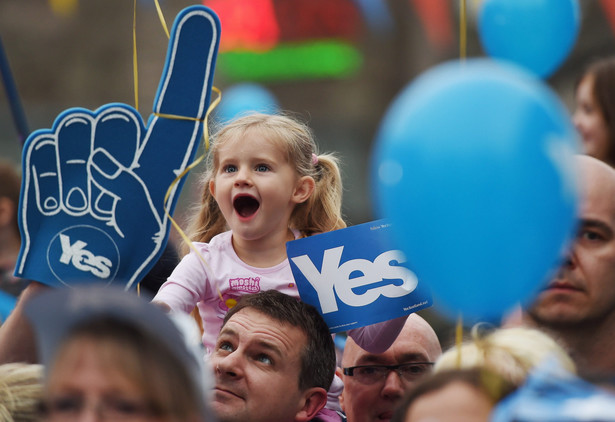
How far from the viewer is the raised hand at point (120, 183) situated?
7.54ft

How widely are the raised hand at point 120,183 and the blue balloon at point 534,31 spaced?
63.7 inches

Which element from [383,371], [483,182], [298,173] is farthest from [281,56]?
[483,182]

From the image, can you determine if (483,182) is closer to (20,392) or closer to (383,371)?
(20,392)

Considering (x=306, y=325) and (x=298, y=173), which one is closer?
(x=306, y=325)

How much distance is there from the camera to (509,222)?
1508 millimetres

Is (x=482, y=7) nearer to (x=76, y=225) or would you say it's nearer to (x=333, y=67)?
(x=76, y=225)

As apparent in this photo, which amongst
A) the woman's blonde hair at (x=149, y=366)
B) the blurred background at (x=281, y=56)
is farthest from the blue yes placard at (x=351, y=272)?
the blurred background at (x=281, y=56)

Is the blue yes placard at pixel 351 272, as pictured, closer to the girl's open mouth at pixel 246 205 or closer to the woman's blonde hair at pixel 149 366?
the girl's open mouth at pixel 246 205

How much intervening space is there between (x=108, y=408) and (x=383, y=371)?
4.02 ft

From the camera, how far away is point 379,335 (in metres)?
2.43

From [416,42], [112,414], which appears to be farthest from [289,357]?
[416,42]

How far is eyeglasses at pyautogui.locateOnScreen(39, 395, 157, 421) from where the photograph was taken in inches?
58.3

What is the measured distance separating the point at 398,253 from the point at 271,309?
1.08ft

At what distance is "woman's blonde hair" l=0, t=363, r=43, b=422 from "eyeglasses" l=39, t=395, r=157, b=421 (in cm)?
42
